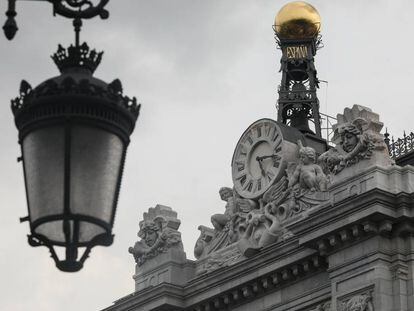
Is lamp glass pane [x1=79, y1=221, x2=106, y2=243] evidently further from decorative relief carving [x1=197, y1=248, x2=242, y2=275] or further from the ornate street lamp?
decorative relief carving [x1=197, y1=248, x2=242, y2=275]

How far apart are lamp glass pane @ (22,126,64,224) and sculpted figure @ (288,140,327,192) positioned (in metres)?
31.3

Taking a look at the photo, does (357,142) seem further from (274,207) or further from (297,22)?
(297,22)

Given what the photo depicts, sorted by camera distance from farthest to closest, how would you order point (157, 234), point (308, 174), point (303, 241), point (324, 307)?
point (157, 234) < point (308, 174) < point (324, 307) < point (303, 241)

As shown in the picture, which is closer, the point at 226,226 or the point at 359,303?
the point at 359,303

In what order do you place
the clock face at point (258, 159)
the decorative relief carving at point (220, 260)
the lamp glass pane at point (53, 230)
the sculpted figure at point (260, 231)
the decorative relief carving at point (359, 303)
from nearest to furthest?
the lamp glass pane at point (53, 230), the decorative relief carving at point (359, 303), the sculpted figure at point (260, 231), the clock face at point (258, 159), the decorative relief carving at point (220, 260)

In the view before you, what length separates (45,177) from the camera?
8.57 metres

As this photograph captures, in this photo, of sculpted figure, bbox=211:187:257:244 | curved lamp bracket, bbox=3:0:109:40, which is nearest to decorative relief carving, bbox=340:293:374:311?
sculpted figure, bbox=211:187:257:244

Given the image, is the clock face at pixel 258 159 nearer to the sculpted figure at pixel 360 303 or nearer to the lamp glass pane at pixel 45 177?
the sculpted figure at pixel 360 303

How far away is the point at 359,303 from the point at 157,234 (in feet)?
34.1

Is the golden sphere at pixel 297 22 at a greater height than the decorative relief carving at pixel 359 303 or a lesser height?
greater

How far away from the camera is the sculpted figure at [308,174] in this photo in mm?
39938

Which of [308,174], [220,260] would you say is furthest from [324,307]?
[220,260]

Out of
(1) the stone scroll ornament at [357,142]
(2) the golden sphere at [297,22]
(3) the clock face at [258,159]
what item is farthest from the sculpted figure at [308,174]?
(2) the golden sphere at [297,22]

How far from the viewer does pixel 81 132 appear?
8.72m
